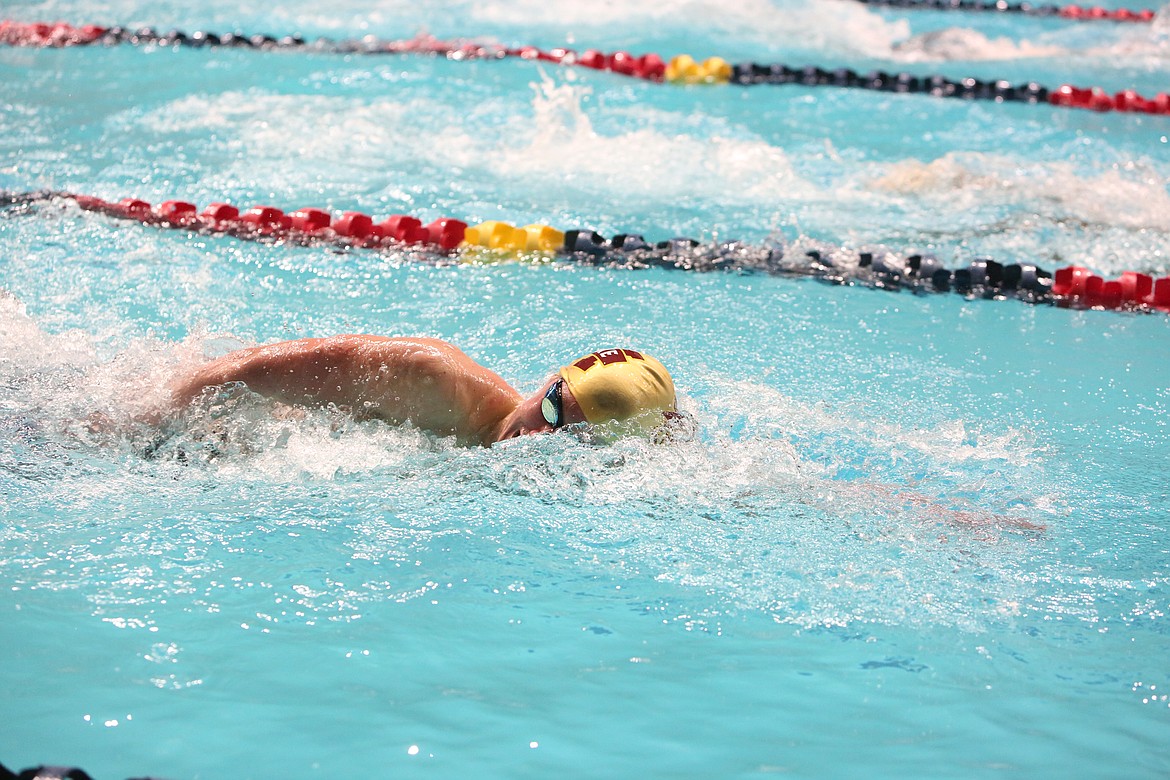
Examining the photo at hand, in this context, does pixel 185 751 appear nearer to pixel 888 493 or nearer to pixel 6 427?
pixel 6 427

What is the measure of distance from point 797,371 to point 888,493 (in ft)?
3.84

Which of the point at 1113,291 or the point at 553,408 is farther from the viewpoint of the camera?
the point at 1113,291

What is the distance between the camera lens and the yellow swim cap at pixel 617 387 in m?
3.12

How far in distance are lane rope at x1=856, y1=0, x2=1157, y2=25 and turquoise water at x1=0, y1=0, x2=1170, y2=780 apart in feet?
21.7

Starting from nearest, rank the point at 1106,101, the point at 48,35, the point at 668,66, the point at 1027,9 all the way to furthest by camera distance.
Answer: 1. the point at 1106,101
2. the point at 668,66
3. the point at 48,35
4. the point at 1027,9

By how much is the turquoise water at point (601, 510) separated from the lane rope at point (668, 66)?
93.6 inches

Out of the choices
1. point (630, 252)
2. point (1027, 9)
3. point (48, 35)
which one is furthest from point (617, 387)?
point (1027, 9)

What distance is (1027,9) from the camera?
12.6 metres

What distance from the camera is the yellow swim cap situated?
10.3 ft

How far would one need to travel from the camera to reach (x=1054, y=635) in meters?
2.75

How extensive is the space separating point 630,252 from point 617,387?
8.14 ft

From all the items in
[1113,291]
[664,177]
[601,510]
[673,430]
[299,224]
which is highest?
[664,177]

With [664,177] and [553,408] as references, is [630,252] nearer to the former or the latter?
[664,177]

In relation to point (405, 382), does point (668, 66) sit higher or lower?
higher
